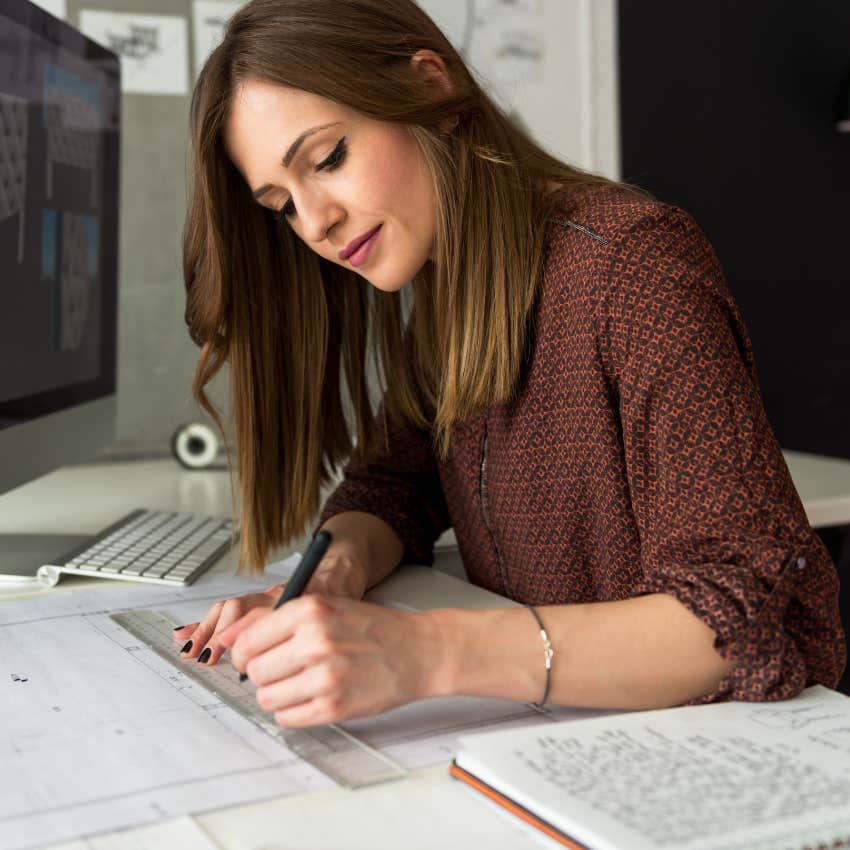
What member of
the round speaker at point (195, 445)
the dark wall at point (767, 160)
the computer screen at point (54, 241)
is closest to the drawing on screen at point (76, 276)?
the computer screen at point (54, 241)

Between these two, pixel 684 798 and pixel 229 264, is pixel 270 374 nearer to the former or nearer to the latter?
pixel 229 264

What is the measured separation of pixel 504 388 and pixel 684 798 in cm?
54

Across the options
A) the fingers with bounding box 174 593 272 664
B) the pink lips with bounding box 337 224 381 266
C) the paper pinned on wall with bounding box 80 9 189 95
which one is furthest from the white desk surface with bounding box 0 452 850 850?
the paper pinned on wall with bounding box 80 9 189 95

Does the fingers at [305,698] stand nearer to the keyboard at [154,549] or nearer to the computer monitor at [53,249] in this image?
the keyboard at [154,549]

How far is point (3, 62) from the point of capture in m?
1.28

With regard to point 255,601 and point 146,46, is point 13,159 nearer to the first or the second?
point 255,601

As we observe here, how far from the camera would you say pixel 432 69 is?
1135 millimetres

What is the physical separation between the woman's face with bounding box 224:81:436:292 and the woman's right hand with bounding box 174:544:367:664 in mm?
283

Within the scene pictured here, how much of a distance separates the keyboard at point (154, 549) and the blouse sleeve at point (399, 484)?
0.15m

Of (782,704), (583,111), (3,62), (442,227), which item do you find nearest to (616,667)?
(782,704)

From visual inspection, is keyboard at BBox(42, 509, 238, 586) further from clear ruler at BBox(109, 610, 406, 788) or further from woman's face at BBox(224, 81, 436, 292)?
woman's face at BBox(224, 81, 436, 292)

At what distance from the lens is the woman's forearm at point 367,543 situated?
1.20m

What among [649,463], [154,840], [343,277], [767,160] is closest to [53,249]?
[343,277]

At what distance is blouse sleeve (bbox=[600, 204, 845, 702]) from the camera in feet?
2.73
